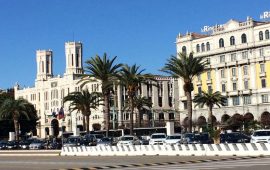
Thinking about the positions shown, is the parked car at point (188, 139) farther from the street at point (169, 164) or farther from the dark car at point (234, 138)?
the street at point (169, 164)

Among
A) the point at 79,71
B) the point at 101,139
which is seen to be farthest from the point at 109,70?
the point at 79,71

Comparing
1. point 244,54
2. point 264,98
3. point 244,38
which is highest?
point 244,38

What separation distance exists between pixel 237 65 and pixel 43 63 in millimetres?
82512

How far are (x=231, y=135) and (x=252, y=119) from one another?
53473 millimetres

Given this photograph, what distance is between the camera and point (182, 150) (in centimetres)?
4284

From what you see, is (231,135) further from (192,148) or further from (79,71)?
(79,71)

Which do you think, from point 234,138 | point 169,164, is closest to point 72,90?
point 234,138

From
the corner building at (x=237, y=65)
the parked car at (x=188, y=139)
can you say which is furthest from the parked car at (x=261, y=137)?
the corner building at (x=237, y=65)

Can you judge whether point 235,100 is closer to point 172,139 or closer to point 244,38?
point 244,38

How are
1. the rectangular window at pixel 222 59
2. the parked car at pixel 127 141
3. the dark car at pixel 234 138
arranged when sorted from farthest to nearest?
the rectangular window at pixel 222 59 → the parked car at pixel 127 141 → the dark car at pixel 234 138

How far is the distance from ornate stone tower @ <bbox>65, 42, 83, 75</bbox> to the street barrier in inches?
4359

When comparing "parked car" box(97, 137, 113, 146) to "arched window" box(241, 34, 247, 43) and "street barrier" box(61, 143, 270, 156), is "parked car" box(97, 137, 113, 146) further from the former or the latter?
"arched window" box(241, 34, 247, 43)

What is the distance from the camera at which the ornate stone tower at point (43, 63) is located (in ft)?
576

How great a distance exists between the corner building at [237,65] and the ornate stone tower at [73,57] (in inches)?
2021
